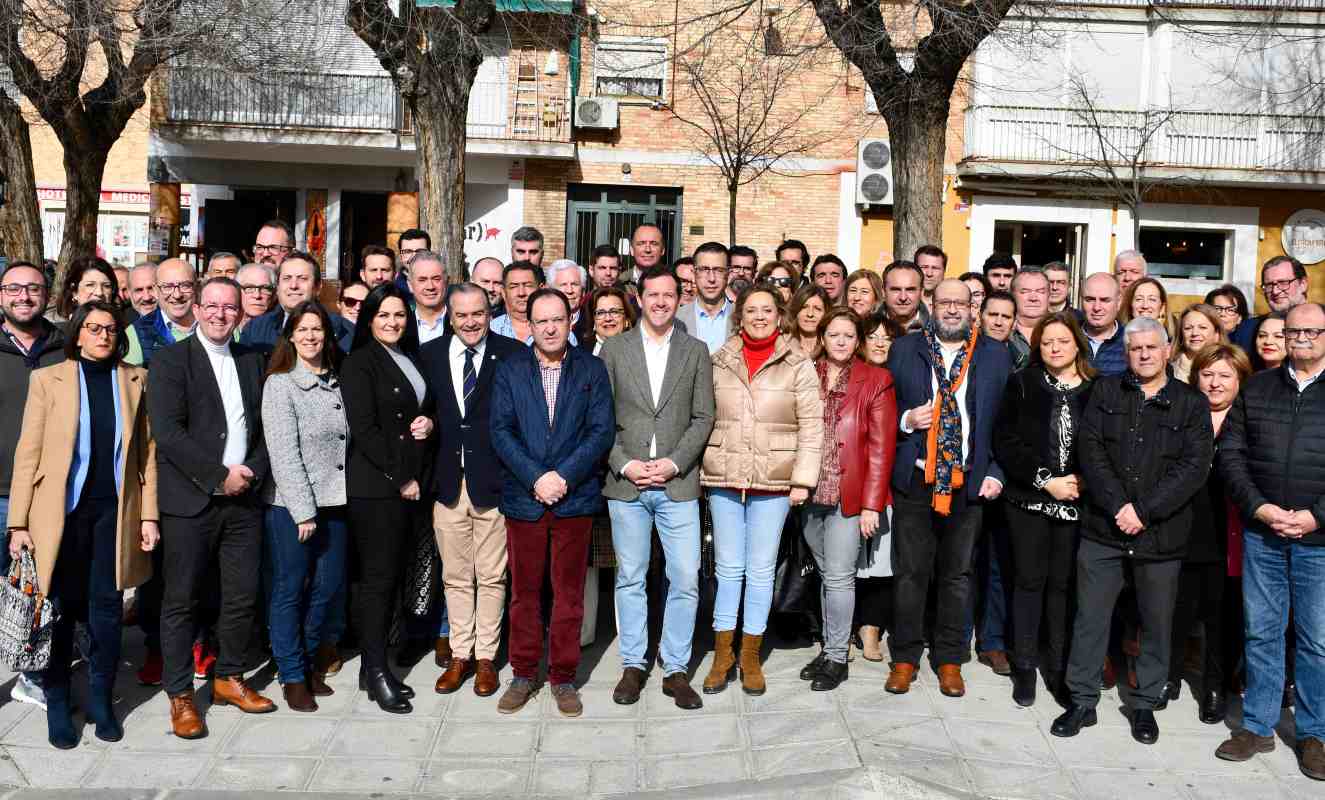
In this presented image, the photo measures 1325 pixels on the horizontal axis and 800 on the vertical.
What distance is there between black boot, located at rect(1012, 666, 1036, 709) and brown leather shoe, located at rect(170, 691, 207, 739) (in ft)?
13.4

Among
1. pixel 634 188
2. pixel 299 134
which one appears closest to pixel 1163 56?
pixel 634 188

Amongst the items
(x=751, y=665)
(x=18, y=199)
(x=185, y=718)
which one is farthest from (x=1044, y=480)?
(x=18, y=199)

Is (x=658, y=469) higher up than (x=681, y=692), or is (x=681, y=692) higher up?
(x=658, y=469)

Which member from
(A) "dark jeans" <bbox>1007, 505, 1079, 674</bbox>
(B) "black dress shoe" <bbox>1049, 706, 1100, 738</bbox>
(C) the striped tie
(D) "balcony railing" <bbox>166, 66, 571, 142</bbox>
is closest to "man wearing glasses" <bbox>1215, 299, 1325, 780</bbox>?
(B) "black dress shoe" <bbox>1049, 706, 1100, 738</bbox>

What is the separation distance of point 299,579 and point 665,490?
73.9 inches

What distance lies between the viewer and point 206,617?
19.4 ft

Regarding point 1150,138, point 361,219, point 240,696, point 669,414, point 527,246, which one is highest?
point 1150,138

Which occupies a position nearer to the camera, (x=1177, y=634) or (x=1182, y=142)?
(x=1177, y=634)

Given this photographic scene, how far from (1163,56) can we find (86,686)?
73.2 ft

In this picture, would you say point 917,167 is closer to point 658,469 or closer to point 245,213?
point 658,469

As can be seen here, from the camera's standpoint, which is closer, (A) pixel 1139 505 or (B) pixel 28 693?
(A) pixel 1139 505

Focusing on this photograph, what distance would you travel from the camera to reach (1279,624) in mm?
5301

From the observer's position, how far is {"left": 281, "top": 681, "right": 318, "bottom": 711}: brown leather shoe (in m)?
5.59

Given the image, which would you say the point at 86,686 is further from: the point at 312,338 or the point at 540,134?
the point at 540,134
